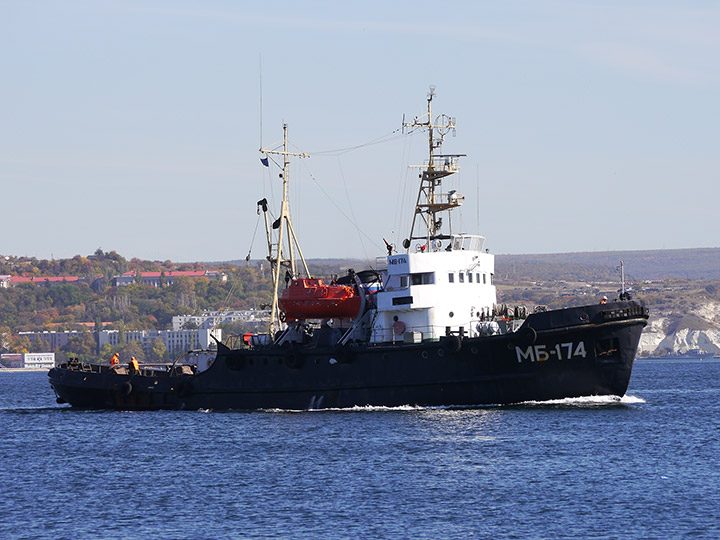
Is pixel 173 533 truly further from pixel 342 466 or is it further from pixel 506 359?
pixel 506 359

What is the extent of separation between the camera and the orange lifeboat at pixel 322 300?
43312 millimetres

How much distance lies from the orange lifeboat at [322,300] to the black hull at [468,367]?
165 cm

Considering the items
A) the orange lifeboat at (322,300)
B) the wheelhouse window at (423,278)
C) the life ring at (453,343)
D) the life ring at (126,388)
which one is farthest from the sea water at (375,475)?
the wheelhouse window at (423,278)

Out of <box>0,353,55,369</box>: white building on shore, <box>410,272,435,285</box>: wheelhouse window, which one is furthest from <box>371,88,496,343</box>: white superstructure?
<box>0,353,55,369</box>: white building on shore

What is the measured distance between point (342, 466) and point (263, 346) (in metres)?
13.4

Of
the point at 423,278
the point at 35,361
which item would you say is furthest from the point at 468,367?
the point at 35,361

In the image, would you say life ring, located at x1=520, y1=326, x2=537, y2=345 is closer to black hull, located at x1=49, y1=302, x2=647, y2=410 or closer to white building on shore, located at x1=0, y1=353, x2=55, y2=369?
black hull, located at x1=49, y1=302, x2=647, y2=410

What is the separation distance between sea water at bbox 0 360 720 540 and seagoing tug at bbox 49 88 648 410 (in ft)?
2.97

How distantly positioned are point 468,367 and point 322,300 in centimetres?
640

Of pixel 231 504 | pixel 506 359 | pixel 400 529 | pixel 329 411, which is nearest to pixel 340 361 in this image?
pixel 329 411

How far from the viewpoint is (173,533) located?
81.3 ft

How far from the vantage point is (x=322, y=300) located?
142ft

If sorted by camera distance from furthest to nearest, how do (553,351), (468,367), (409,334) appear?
1. (409,334)
2. (468,367)
3. (553,351)

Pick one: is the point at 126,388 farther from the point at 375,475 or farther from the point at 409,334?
the point at 375,475
